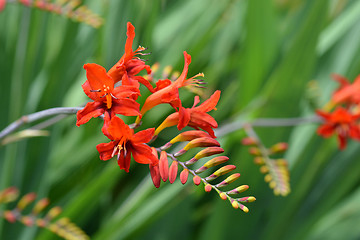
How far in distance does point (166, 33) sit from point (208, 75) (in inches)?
11.9

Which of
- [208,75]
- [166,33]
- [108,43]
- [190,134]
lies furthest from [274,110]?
[190,134]

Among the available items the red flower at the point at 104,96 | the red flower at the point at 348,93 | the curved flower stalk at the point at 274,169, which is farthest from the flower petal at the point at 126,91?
the red flower at the point at 348,93

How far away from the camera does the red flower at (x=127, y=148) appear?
0.40 meters

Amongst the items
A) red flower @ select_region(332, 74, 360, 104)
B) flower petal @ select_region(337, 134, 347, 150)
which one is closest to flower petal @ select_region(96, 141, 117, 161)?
flower petal @ select_region(337, 134, 347, 150)

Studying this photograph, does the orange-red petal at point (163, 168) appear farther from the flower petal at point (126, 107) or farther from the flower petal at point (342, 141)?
the flower petal at point (342, 141)

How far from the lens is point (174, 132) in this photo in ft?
3.63

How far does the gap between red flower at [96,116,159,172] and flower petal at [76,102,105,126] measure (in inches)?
0.7

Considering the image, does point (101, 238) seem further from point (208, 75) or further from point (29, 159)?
point (208, 75)

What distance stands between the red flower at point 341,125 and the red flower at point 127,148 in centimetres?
57

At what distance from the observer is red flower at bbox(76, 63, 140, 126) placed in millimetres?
395

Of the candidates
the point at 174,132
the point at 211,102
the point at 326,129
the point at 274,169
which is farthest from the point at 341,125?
the point at 211,102

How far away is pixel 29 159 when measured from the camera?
1.04 meters

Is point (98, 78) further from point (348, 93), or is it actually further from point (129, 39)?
point (348, 93)

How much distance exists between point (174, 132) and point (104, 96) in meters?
0.69
